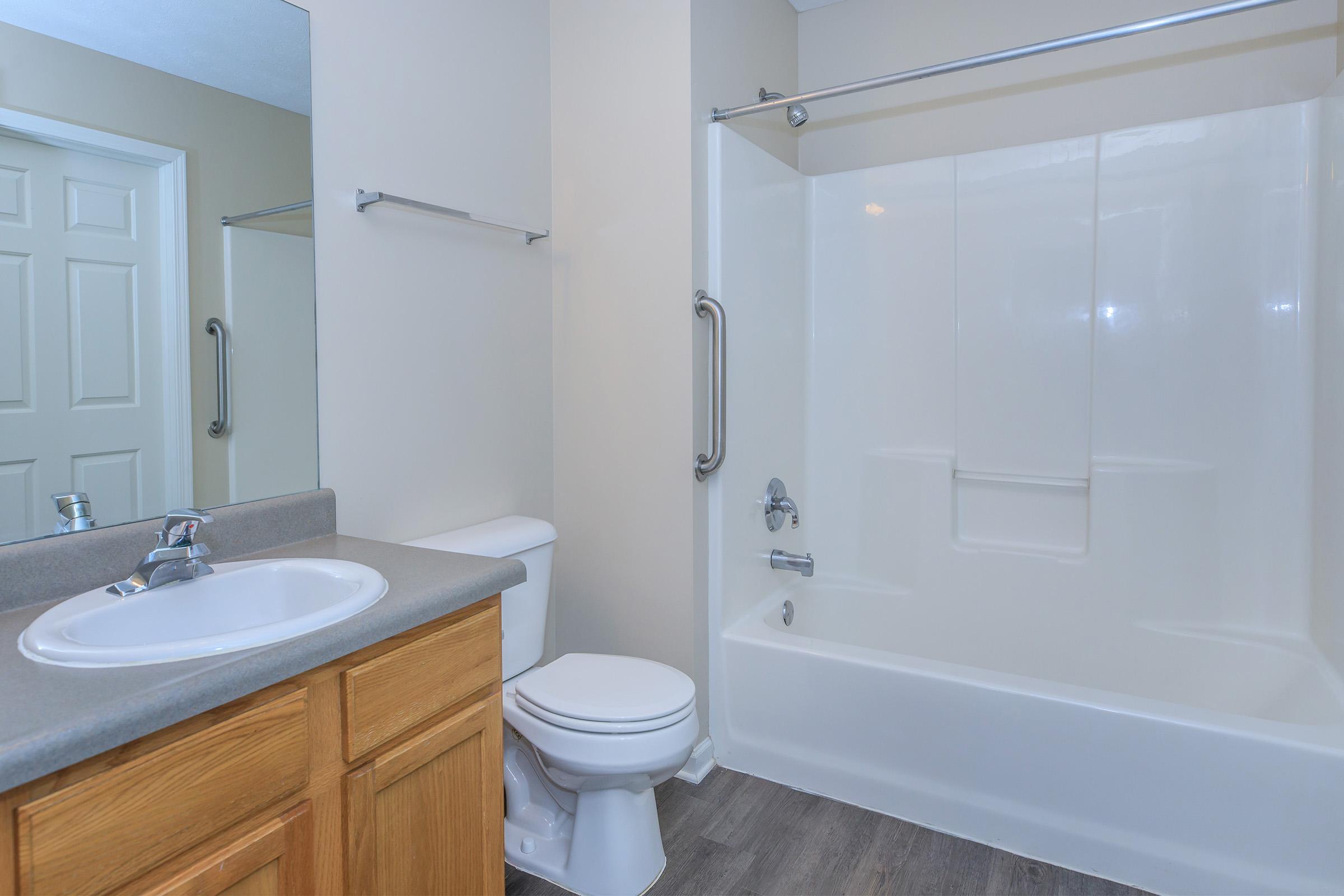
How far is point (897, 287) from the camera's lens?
262 centimetres

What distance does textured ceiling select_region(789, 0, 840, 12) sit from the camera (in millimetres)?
2814

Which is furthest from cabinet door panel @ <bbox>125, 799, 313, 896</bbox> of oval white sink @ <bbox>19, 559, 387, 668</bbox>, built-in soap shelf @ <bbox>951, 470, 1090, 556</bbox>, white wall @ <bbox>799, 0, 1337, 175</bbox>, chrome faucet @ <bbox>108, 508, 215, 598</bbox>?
white wall @ <bbox>799, 0, 1337, 175</bbox>

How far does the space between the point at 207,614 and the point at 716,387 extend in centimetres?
129

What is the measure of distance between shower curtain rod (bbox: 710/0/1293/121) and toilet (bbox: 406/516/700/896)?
1.30 meters

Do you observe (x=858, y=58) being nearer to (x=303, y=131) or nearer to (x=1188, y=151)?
(x=1188, y=151)

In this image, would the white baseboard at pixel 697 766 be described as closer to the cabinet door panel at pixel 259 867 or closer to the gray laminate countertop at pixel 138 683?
the gray laminate countertop at pixel 138 683

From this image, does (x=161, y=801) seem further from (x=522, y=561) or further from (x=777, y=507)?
(x=777, y=507)

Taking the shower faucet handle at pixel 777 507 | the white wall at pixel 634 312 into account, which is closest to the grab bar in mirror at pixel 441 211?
the white wall at pixel 634 312

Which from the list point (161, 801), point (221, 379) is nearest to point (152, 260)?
point (221, 379)

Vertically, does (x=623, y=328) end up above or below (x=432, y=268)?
below

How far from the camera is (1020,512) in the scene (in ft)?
8.15

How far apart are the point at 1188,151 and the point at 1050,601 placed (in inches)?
54.0

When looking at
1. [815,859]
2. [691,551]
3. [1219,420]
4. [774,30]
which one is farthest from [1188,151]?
[815,859]

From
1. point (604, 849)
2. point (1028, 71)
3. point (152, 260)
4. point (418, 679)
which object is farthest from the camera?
point (1028, 71)
